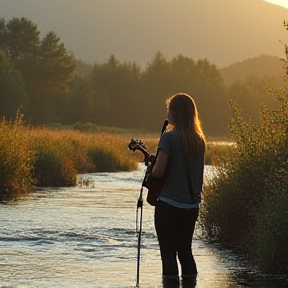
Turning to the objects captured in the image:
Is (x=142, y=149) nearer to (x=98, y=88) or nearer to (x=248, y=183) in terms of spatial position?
(x=248, y=183)

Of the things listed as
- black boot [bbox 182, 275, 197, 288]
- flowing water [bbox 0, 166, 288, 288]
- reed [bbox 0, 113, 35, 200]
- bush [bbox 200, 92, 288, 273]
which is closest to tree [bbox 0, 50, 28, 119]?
reed [bbox 0, 113, 35, 200]

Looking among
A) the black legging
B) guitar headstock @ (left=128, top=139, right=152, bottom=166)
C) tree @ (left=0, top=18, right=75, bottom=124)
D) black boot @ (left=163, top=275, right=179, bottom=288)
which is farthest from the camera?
tree @ (left=0, top=18, right=75, bottom=124)

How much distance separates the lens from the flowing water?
11523 millimetres

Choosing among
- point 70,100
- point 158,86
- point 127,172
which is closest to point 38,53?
point 70,100

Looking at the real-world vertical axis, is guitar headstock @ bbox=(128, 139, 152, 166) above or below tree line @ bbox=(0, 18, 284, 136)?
below

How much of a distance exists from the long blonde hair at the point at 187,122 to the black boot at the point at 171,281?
53.4 inches

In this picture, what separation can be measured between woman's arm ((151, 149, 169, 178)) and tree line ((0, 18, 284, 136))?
77381 millimetres

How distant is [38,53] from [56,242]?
86.9m

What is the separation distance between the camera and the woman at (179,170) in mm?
9523

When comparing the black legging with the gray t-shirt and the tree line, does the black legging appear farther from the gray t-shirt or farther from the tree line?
the tree line

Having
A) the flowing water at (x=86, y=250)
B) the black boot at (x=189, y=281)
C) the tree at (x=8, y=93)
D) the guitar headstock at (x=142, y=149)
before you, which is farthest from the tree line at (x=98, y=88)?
the guitar headstock at (x=142, y=149)

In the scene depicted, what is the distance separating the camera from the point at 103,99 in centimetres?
11212

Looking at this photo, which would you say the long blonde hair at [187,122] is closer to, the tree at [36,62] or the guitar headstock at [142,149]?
the guitar headstock at [142,149]

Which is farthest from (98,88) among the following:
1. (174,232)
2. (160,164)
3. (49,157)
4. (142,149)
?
(160,164)
